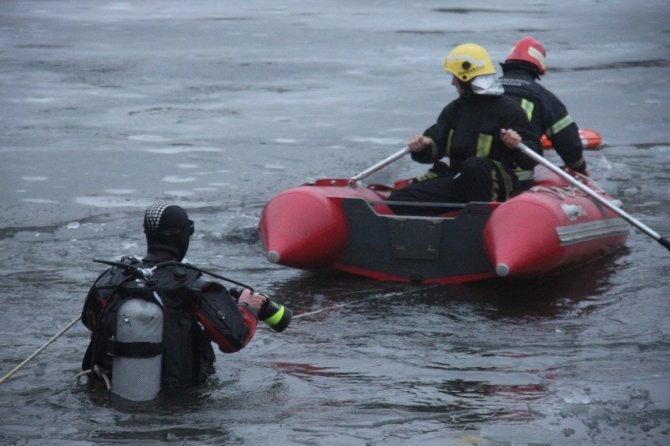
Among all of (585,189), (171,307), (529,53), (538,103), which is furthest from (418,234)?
(171,307)

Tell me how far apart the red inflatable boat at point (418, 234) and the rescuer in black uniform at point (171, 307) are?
8.49 ft

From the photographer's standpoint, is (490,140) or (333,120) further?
(333,120)

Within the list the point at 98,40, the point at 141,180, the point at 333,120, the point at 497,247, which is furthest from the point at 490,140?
the point at 98,40

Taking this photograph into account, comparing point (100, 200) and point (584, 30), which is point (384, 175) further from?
point (584, 30)

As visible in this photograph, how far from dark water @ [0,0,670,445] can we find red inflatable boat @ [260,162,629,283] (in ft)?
0.56

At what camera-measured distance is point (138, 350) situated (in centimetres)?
633

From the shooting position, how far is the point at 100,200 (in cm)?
1215

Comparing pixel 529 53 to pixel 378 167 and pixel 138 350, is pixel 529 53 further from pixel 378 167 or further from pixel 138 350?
pixel 138 350

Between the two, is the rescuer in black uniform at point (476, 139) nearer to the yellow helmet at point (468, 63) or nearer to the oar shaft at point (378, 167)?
the yellow helmet at point (468, 63)

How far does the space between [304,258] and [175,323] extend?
2849 mm

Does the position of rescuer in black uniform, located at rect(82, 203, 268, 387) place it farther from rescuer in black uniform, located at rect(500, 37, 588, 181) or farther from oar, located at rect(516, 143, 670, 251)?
rescuer in black uniform, located at rect(500, 37, 588, 181)

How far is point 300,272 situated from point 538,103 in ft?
6.95

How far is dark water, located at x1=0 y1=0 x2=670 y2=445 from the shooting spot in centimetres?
659

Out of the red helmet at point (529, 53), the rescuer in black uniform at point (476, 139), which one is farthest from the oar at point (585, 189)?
the red helmet at point (529, 53)
